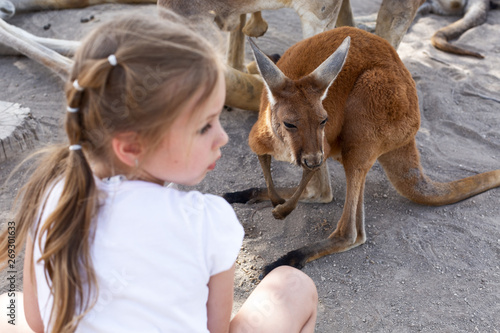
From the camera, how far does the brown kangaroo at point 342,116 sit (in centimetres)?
196

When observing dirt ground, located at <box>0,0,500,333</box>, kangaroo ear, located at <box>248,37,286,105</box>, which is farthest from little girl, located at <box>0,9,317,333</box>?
kangaroo ear, located at <box>248,37,286,105</box>

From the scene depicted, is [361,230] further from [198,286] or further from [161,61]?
[161,61]

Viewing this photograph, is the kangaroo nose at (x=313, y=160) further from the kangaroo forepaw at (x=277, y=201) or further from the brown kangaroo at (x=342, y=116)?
the kangaroo forepaw at (x=277, y=201)

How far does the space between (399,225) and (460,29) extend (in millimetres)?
3031

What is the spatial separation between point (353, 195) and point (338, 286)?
0.42 meters

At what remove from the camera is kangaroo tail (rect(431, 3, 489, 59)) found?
414cm

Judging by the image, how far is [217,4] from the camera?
2.76 metres

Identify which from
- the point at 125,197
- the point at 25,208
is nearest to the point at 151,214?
the point at 125,197

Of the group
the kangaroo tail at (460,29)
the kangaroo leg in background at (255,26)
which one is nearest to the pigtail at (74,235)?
the kangaroo leg in background at (255,26)

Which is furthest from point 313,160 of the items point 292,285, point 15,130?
point 15,130

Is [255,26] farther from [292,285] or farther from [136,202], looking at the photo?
[136,202]

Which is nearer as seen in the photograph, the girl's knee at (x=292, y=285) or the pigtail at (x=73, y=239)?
the pigtail at (x=73, y=239)

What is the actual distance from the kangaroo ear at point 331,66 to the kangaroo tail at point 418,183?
65 cm

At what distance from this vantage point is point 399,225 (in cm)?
Answer: 236
